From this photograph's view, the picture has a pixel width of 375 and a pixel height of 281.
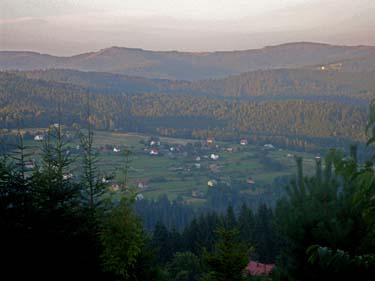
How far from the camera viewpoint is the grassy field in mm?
66875

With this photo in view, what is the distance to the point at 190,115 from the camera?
134500 millimetres

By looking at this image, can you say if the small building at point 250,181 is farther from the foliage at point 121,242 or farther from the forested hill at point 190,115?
the foliage at point 121,242

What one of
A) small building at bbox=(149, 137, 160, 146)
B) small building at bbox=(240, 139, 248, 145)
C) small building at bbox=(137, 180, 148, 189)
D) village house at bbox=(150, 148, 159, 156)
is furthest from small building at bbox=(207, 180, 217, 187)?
small building at bbox=(240, 139, 248, 145)

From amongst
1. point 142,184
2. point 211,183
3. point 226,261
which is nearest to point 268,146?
point 211,183

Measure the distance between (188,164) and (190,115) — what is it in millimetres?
49028

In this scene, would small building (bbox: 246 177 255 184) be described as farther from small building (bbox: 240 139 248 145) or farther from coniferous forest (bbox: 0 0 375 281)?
→ small building (bbox: 240 139 248 145)

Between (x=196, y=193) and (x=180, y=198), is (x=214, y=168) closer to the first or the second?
(x=196, y=193)

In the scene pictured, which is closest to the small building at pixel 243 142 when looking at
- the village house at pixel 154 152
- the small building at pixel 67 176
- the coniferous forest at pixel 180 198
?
the coniferous forest at pixel 180 198

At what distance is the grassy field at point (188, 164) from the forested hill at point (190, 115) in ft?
28.3

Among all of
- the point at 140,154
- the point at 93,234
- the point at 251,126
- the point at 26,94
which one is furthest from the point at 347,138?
the point at 93,234

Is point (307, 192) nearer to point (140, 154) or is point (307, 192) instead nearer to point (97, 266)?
point (97, 266)

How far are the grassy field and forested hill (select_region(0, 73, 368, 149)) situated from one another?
8.62m

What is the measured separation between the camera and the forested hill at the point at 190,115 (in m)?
98.2

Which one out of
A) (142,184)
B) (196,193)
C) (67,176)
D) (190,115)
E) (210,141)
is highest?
(67,176)
